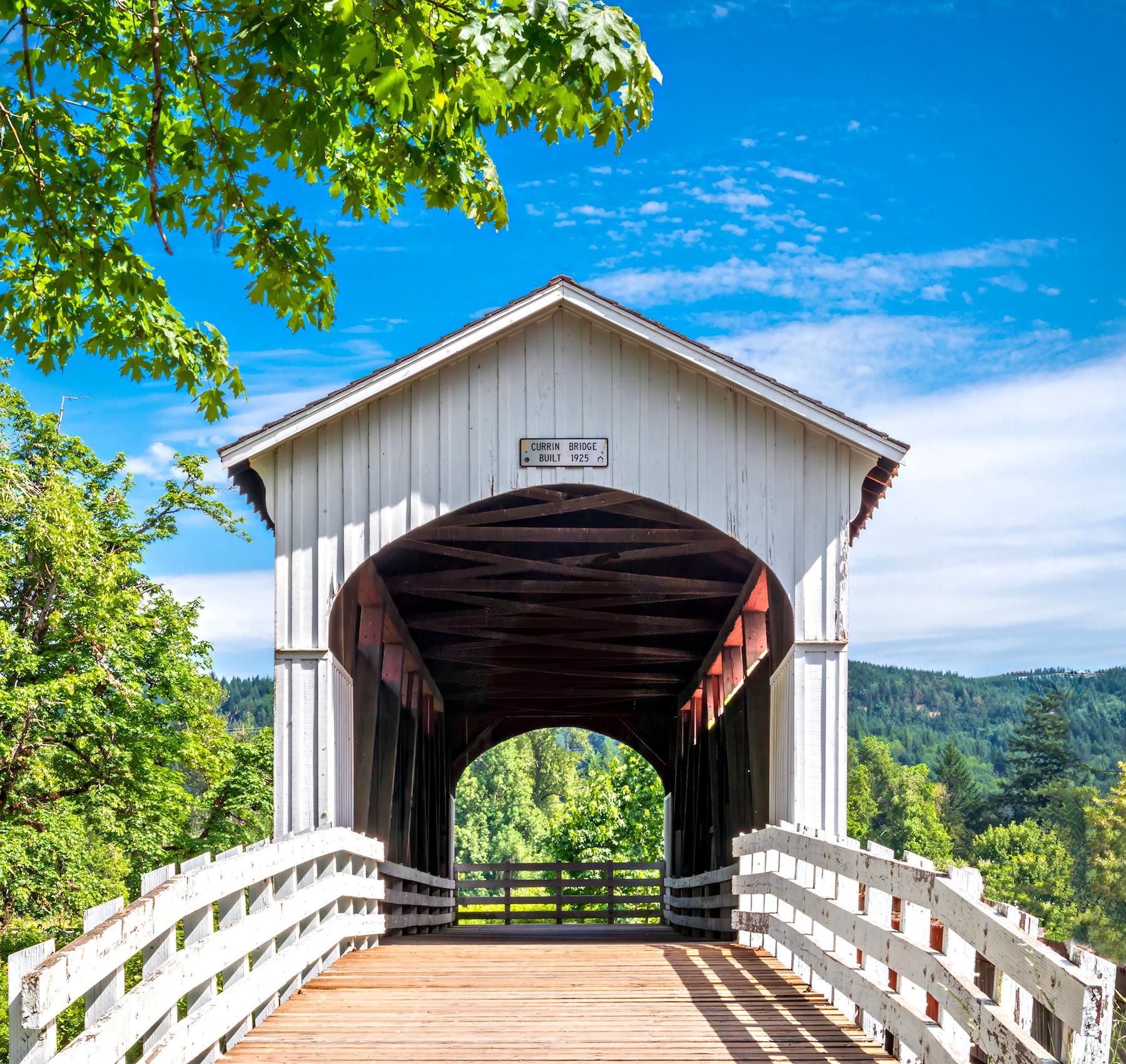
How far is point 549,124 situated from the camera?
228 inches

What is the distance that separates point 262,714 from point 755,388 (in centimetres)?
13041

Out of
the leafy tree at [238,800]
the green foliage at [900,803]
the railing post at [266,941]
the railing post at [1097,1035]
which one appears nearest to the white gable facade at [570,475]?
the railing post at [266,941]

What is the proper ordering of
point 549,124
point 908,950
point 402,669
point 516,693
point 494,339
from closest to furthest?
point 908,950 → point 549,124 → point 494,339 → point 402,669 → point 516,693

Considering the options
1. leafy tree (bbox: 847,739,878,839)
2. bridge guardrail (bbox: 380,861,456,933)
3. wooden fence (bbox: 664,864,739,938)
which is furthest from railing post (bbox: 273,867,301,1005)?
leafy tree (bbox: 847,739,878,839)

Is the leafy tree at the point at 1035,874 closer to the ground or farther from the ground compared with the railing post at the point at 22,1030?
closer to the ground

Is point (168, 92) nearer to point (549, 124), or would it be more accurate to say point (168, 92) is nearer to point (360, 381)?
point (360, 381)

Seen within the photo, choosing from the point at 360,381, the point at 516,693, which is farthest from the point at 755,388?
the point at 516,693

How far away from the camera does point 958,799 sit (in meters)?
95.6

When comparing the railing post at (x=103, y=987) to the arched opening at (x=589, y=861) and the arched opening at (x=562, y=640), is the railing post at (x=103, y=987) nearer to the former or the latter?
the arched opening at (x=562, y=640)

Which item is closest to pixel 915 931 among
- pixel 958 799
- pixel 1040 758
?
pixel 1040 758

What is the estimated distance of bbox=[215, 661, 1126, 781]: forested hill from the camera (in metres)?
146

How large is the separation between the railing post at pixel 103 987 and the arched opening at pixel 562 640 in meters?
4.68

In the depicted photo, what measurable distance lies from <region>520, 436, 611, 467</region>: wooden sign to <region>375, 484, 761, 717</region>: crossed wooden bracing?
21cm

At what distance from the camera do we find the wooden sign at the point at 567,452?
802cm
